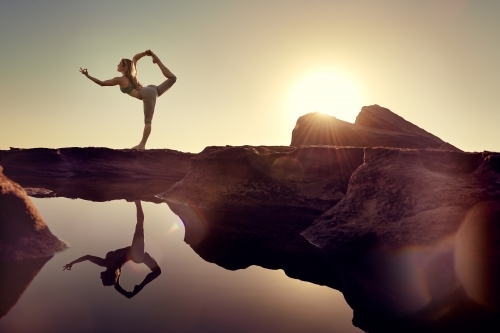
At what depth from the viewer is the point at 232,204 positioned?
10.1 metres

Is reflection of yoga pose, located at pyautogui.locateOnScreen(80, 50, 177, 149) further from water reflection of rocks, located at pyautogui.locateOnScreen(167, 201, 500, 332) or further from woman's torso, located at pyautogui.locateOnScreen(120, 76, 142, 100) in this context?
water reflection of rocks, located at pyautogui.locateOnScreen(167, 201, 500, 332)

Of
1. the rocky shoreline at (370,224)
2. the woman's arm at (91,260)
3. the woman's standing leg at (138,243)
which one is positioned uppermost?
the rocky shoreline at (370,224)

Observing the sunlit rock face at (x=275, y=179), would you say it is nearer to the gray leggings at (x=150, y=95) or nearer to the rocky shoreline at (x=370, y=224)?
the rocky shoreline at (x=370, y=224)

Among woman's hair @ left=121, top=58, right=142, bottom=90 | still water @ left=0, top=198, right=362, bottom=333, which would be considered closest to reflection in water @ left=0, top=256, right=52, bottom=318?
still water @ left=0, top=198, right=362, bottom=333

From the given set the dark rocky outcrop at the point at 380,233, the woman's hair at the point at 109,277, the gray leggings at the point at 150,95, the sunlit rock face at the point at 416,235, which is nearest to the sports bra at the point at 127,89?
the gray leggings at the point at 150,95

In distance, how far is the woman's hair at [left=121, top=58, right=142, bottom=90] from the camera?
12.3 metres

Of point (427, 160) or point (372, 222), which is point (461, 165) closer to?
point (427, 160)

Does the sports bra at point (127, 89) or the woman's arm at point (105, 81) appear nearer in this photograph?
the woman's arm at point (105, 81)

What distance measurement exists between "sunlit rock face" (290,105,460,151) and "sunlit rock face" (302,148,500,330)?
18422mm

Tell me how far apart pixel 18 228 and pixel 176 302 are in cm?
226

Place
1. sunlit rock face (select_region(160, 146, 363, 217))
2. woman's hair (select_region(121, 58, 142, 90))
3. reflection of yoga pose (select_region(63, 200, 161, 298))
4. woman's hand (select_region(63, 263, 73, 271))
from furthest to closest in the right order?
woman's hair (select_region(121, 58, 142, 90)), sunlit rock face (select_region(160, 146, 363, 217)), woman's hand (select_region(63, 263, 73, 271)), reflection of yoga pose (select_region(63, 200, 161, 298))

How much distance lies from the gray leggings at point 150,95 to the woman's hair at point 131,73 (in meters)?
0.30

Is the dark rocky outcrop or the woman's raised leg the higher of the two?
the woman's raised leg

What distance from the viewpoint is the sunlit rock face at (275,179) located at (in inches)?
364
